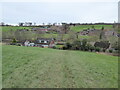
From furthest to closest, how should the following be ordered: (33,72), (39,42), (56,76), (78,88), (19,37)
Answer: (39,42), (19,37), (33,72), (56,76), (78,88)

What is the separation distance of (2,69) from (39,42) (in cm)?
2647

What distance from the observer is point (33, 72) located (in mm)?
4691

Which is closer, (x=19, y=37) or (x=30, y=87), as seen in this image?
(x=30, y=87)

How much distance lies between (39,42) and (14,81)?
27.7 m

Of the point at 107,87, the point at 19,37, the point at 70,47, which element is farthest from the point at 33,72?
the point at 19,37

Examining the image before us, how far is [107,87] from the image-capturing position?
3.72 m

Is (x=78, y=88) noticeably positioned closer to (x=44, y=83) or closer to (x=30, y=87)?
(x=44, y=83)

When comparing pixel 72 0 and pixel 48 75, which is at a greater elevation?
pixel 72 0

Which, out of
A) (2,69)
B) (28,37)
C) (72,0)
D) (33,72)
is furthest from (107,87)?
(28,37)

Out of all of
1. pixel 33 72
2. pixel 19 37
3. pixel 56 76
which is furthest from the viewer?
pixel 19 37

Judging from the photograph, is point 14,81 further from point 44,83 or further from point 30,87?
point 44,83

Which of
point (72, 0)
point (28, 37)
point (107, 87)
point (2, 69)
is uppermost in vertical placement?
point (72, 0)

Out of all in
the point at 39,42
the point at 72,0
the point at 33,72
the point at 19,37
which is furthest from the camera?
the point at 39,42

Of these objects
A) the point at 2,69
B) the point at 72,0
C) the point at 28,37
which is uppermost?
the point at 72,0
